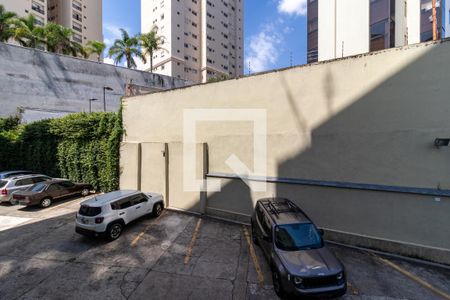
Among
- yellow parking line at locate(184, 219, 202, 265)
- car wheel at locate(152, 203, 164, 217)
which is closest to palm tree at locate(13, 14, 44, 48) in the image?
car wheel at locate(152, 203, 164, 217)

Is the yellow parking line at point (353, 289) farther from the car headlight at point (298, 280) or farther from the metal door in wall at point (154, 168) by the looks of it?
the metal door in wall at point (154, 168)

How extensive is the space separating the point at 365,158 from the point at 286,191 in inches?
125

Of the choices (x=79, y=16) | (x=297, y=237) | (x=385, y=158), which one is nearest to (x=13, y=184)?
(x=297, y=237)

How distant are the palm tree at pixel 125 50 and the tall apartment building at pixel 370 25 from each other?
28.3m

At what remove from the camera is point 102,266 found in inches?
294

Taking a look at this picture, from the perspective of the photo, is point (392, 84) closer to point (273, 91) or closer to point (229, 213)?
point (273, 91)

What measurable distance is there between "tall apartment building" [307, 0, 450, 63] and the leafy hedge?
54.9ft

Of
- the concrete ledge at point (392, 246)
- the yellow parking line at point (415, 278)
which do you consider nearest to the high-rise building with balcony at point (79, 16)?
the concrete ledge at point (392, 246)

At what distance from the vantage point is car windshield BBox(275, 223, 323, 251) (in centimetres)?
655

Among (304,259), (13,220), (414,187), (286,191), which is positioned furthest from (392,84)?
(13,220)

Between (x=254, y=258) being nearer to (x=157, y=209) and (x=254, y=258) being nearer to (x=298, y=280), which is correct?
(x=298, y=280)

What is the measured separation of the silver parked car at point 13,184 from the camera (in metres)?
13.4

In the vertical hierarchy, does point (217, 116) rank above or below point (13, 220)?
above

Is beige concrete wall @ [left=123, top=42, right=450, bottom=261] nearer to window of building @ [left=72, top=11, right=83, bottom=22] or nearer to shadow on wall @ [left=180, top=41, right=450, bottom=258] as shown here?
shadow on wall @ [left=180, top=41, right=450, bottom=258]
